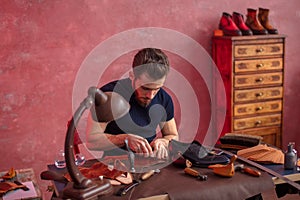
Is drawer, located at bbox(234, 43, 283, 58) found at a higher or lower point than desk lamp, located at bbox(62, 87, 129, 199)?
higher

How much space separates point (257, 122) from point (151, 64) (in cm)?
229

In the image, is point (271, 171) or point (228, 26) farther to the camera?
point (228, 26)

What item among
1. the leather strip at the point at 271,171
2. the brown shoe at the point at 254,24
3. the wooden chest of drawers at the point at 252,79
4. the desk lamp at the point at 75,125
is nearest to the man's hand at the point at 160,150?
the leather strip at the point at 271,171

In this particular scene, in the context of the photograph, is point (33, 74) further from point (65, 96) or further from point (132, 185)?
point (132, 185)

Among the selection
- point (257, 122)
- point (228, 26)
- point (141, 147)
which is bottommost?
point (257, 122)

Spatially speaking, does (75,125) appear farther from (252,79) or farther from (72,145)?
(252,79)

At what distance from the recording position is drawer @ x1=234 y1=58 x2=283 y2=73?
4.48 metres

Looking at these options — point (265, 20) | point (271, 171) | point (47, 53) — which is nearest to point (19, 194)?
point (271, 171)

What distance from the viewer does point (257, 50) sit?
4512 millimetres

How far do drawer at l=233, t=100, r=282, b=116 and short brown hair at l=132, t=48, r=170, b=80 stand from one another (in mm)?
1969

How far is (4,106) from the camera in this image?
4117 mm

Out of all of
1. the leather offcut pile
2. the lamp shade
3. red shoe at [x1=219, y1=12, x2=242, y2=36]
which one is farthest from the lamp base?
red shoe at [x1=219, y1=12, x2=242, y2=36]

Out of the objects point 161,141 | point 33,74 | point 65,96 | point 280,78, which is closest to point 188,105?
point 280,78

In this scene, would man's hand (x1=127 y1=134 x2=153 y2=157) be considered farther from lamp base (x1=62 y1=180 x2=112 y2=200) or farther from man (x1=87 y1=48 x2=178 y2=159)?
lamp base (x1=62 y1=180 x2=112 y2=200)
